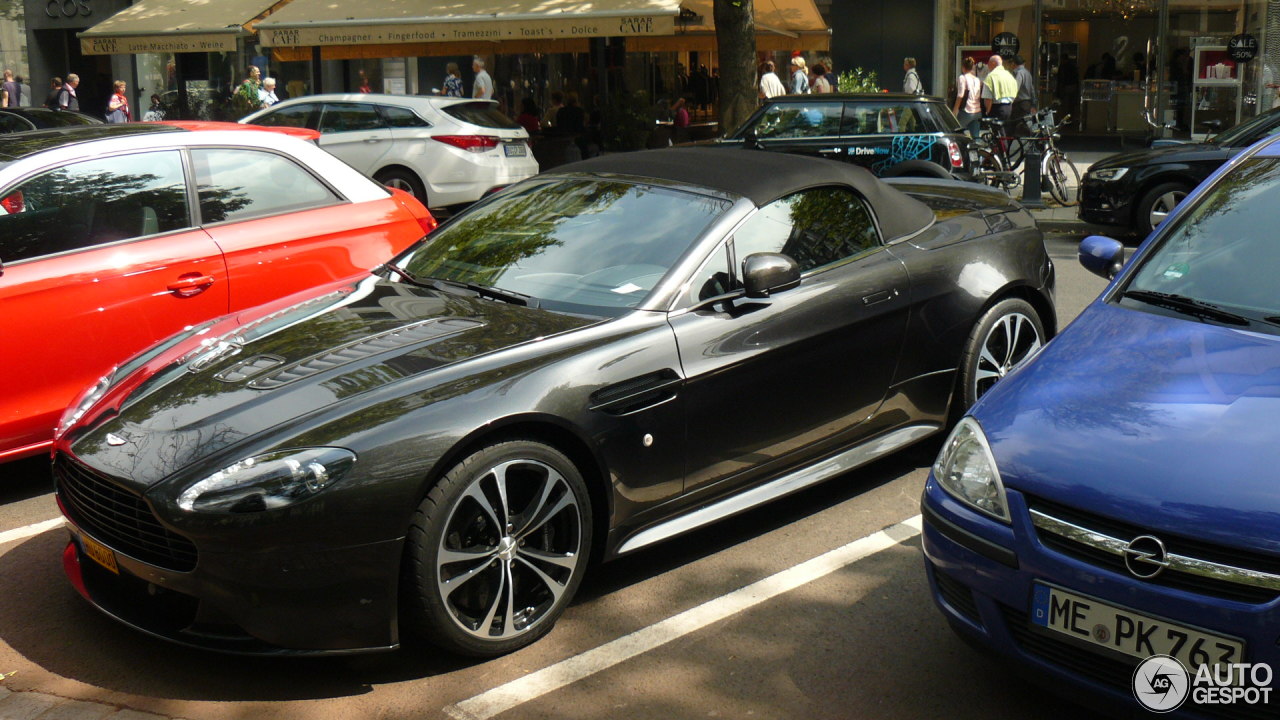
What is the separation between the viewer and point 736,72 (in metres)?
16.0

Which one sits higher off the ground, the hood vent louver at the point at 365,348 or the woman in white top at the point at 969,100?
the woman in white top at the point at 969,100

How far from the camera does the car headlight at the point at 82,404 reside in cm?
446

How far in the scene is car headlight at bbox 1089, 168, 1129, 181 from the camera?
12.5m

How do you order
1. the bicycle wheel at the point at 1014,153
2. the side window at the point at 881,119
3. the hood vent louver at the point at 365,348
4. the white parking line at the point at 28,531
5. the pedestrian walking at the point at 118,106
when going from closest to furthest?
the hood vent louver at the point at 365,348 < the white parking line at the point at 28,531 < the side window at the point at 881,119 < the bicycle wheel at the point at 1014,153 < the pedestrian walking at the point at 118,106

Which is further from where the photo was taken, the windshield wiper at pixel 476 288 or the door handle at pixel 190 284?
the door handle at pixel 190 284

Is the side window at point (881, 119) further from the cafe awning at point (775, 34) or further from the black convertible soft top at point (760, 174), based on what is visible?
the black convertible soft top at point (760, 174)

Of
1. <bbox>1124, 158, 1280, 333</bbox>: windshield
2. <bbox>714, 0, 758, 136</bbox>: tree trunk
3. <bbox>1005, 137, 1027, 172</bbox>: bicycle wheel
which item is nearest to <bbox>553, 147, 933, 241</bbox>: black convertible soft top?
<bbox>1124, 158, 1280, 333</bbox>: windshield

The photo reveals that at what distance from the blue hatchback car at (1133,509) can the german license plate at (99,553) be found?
2.45 m

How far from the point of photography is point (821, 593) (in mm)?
4508

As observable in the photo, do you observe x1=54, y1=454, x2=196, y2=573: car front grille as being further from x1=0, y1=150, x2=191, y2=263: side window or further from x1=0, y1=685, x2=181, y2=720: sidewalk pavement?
x1=0, y1=150, x2=191, y2=263: side window

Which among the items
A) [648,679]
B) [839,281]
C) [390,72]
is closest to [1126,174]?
[839,281]

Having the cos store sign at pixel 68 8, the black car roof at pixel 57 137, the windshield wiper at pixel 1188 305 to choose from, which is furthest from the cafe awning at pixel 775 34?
the windshield wiper at pixel 1188 305

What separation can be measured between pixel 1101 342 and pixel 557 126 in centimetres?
1722

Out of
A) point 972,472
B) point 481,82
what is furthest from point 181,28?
point 972,472
